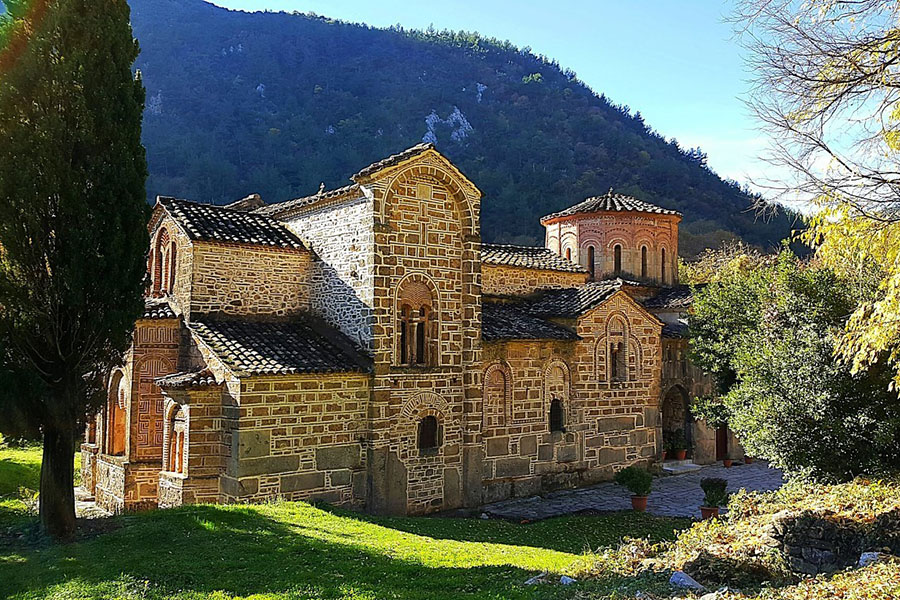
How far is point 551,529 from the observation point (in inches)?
444

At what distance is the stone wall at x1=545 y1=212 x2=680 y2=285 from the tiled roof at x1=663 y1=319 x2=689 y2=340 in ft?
7.61

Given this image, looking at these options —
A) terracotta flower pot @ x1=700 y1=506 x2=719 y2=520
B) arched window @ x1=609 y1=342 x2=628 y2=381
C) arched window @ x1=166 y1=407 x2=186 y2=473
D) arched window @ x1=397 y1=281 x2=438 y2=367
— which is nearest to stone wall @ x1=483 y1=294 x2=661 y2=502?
arched window @ x1=609 y1=342 x2=628 y2=381

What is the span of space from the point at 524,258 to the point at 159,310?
936 centimetres

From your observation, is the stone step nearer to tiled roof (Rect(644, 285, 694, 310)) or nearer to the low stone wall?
tiled roof (Rect(644, 285, 694, 310))

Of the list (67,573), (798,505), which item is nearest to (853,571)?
(798,505)

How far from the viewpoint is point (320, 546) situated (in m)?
8.19

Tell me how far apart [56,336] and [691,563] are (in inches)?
309

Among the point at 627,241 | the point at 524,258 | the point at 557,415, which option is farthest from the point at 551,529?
the point at 627,241

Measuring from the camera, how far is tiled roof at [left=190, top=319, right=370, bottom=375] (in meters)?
11.0

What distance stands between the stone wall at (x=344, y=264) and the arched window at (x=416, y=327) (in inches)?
31.8

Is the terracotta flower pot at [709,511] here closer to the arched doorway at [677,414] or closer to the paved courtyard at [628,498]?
the paved courtyard at [628,498]

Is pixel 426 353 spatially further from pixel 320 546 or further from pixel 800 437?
Answer: pixel 800 437

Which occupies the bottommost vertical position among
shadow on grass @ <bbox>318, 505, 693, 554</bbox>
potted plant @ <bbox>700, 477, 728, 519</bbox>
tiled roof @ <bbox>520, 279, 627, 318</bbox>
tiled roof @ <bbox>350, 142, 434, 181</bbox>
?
shadow on grass @ <bbox>318, 505, 693, 554</bbox>

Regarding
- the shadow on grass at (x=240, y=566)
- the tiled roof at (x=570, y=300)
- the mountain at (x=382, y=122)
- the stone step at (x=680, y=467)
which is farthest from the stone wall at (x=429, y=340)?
the mountain at (x=382, y=122)
